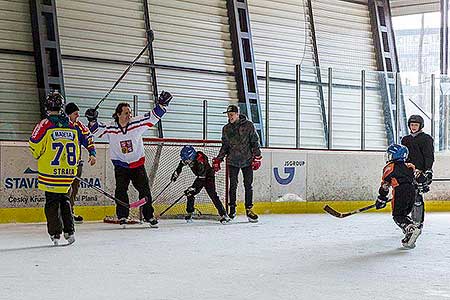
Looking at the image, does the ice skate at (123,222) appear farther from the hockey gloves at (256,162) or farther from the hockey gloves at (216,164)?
the hockey gloves at (256,162)

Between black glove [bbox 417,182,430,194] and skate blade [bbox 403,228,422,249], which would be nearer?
skate blade [bbox 403,228,422,249]

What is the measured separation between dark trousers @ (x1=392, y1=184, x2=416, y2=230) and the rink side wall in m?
4.28

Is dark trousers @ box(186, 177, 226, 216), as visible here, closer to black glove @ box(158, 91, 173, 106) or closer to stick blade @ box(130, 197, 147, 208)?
stick blade @ box(130, 197, 147, 208)

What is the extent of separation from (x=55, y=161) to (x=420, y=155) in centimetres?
342

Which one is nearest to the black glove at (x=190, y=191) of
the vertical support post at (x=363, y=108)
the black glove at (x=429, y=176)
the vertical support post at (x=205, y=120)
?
the vertical support post at (x=205, y=120)

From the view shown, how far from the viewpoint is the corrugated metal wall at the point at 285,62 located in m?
12.0

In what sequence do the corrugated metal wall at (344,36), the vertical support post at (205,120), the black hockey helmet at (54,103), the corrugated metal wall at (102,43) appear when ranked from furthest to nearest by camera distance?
the corrugated metal wall at (344,36)
the corrugated metal wall at (102,43)
the vertical support post at (205,120)
the black hockey helmet at (54,103)

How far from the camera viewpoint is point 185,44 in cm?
1318

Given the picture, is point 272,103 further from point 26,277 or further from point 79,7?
point 26,277

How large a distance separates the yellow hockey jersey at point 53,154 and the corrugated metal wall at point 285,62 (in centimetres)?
545

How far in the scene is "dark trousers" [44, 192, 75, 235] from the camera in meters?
6.67

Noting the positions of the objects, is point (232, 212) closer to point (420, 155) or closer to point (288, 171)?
point (288, 171)

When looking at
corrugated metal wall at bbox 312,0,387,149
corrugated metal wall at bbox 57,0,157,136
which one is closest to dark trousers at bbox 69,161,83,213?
corrugated metal wall at bbox 57,0,157,136

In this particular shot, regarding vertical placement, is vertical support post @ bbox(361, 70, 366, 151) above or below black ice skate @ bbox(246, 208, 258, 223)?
above
